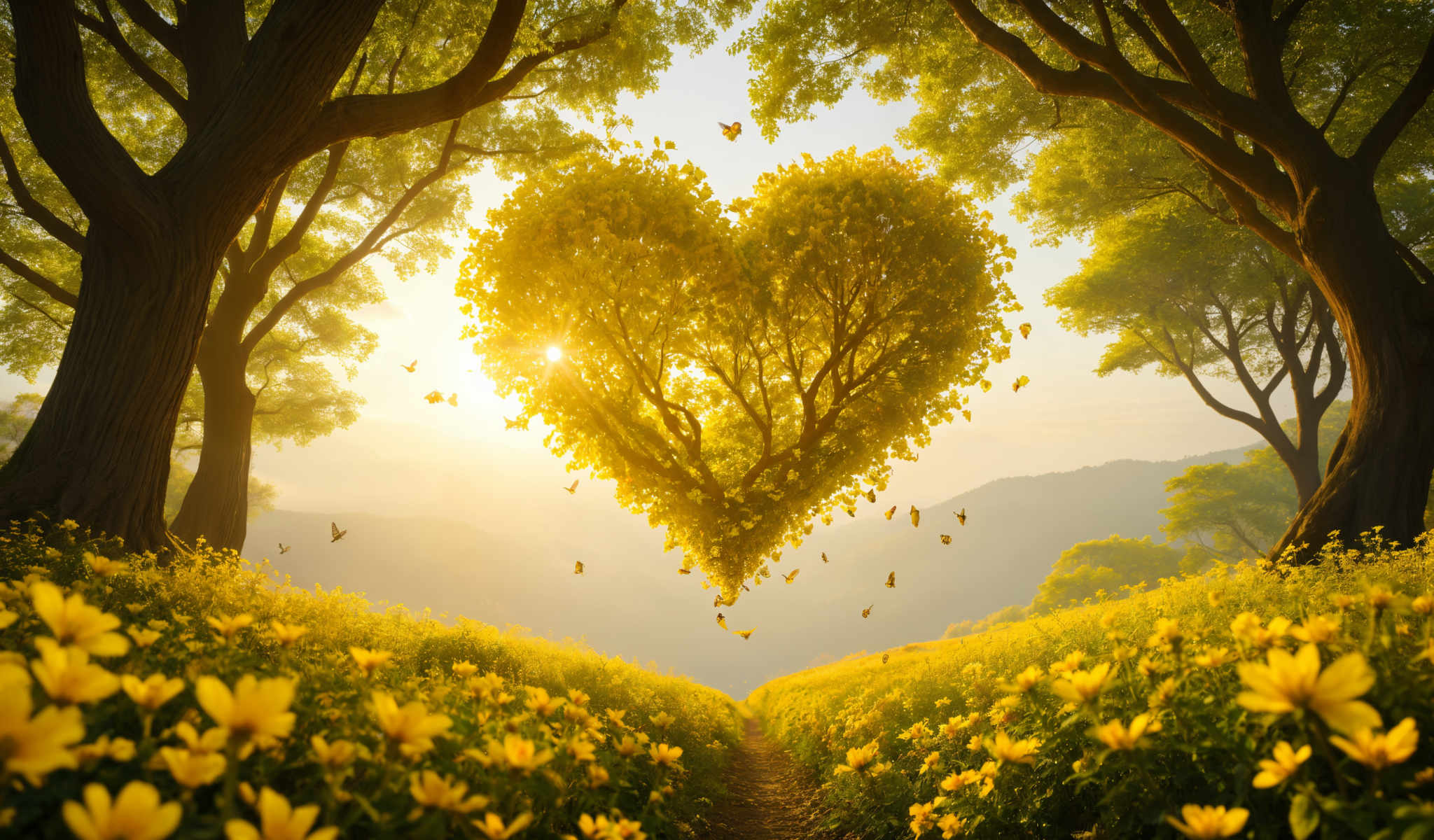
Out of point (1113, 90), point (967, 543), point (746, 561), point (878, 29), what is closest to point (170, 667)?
point (746, 561)

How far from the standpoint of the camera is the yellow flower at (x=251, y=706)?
1146 millimetres

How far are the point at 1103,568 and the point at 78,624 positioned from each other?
183 ft

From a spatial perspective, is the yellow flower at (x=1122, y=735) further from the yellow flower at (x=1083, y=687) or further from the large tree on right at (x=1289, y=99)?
the large tree on right at (x=1289, y=99)

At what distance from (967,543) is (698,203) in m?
213

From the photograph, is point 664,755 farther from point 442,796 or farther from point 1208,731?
point 1208,731

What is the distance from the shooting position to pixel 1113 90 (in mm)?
7051

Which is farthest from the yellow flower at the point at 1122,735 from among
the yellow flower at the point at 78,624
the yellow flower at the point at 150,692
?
the yellow flower at the point at 78,624

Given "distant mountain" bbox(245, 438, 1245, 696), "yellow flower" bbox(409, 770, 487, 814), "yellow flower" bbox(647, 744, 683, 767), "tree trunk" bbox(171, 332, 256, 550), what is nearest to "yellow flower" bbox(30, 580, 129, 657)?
"yellow flower" bbox(409, 770, 487, 814)

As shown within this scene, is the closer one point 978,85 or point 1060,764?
point 1060,764

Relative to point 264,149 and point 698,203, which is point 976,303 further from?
point 264,149

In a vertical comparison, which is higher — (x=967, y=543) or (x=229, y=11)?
(x=229, y=11)

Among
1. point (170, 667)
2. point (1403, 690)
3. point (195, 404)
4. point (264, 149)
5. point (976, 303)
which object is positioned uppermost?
point (195, 404)

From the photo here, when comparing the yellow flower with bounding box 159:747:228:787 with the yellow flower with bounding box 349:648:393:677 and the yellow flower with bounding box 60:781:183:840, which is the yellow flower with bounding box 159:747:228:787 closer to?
the yellow flower with bounding box 60:781:183:840

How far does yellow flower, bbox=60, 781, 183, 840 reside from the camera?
921 mm
